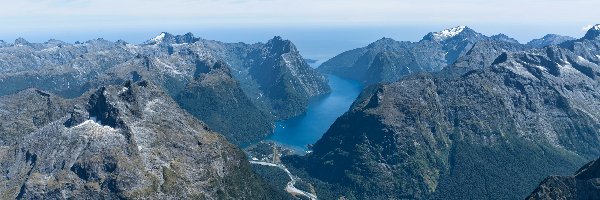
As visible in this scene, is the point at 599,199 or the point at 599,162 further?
the point at 599,162

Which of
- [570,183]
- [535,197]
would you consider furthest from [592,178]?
[535,197]

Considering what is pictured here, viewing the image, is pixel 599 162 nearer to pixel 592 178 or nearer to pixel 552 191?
pixel 592 178

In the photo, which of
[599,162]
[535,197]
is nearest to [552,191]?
[535,197]

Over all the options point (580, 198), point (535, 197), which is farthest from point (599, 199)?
point (535, 197)

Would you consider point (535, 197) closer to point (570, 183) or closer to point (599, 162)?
point (570, 183)

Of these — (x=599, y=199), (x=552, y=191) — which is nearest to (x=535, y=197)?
(x=552, y=191)

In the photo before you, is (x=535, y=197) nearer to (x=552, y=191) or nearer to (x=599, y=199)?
(x=552, y=191)
